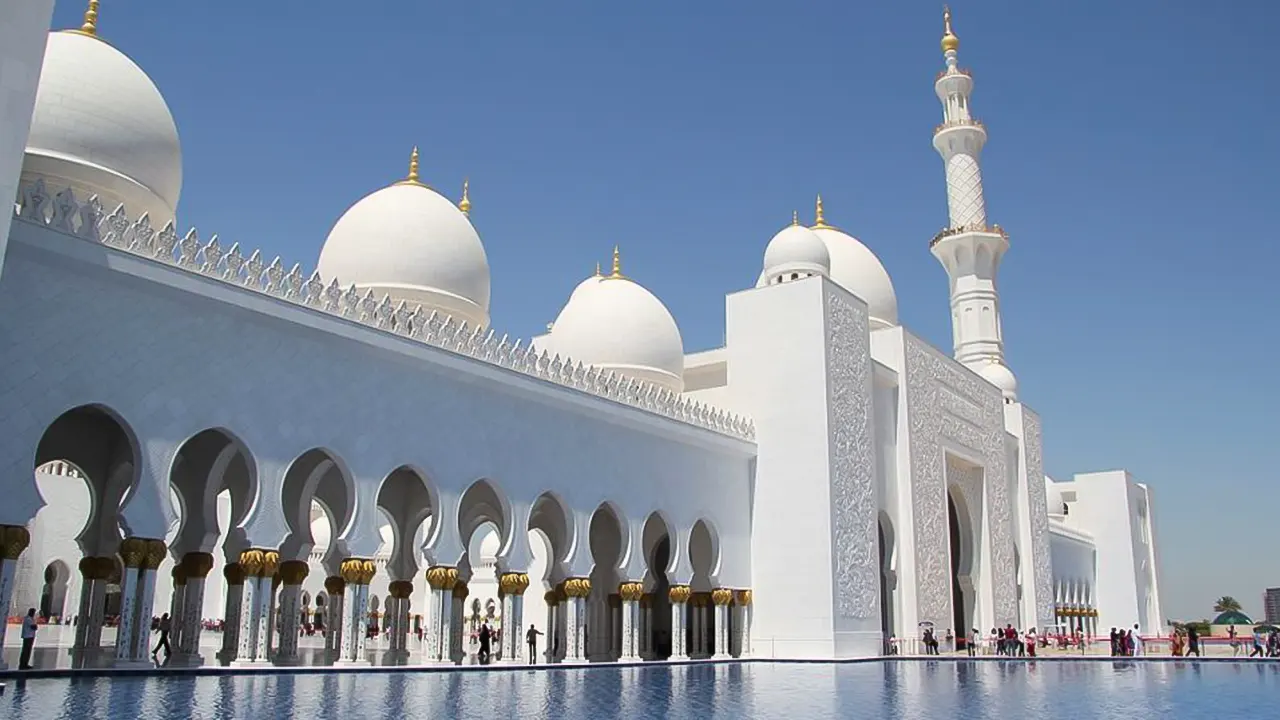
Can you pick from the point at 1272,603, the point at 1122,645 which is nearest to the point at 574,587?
the point at 1122,645

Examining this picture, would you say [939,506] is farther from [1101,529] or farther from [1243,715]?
[1101,529]

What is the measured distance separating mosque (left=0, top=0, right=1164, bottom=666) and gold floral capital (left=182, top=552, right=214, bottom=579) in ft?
0.23

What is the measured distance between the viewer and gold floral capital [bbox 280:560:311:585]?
9711 millimetres

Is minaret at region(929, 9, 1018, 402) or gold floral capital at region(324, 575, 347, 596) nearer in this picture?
gold floral capital at region(324, 575, 347, 596)

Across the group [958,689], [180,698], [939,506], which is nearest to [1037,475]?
[939,506]

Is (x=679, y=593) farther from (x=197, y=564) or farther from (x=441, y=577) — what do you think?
(x=197, y=564)

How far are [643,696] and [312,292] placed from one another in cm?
435

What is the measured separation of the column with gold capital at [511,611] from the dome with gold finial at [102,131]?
474 centimetres

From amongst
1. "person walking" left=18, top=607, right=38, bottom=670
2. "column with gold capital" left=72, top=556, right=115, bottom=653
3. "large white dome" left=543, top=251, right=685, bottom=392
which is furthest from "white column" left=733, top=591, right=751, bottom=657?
"person walking" left=18, top=607, right=38, bottom=670

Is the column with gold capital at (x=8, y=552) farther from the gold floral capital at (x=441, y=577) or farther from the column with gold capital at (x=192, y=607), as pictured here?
the gold floral capital at (x=441, y=577)

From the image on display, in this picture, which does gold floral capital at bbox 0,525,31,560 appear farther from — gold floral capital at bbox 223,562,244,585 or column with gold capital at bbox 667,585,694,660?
column with gold capital at bbox 667,585,694,660

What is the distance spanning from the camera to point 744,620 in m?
13.8

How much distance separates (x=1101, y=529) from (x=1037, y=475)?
309 inches

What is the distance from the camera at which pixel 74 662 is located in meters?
8.27
